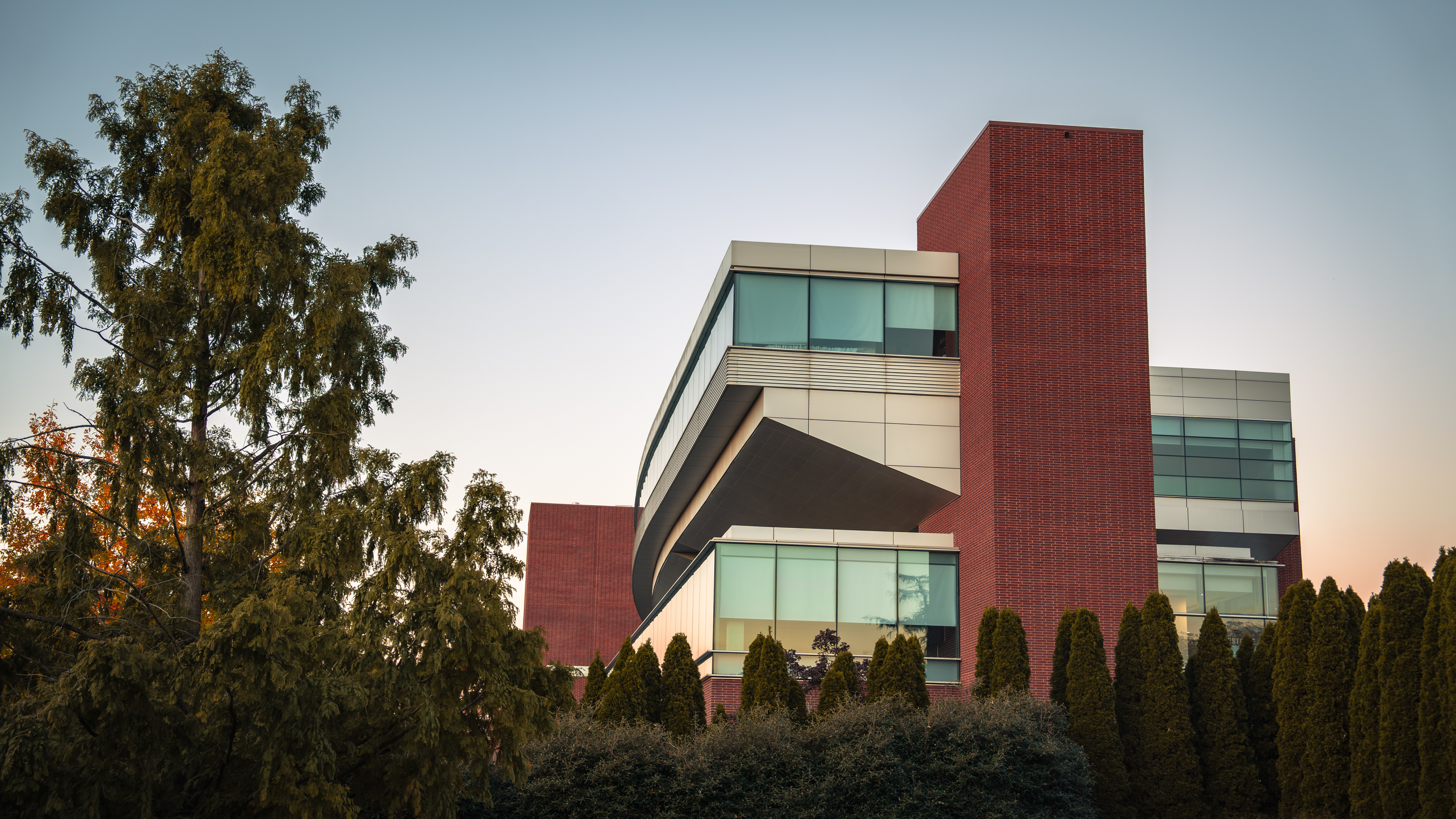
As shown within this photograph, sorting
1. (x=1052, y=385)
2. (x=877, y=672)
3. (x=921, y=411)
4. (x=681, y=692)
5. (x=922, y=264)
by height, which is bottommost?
(x=681, y=692)

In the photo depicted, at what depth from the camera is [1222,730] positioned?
67.4 feet

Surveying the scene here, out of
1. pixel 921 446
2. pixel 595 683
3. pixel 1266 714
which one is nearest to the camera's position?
pixel 1266 714

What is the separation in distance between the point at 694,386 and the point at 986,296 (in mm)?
10587

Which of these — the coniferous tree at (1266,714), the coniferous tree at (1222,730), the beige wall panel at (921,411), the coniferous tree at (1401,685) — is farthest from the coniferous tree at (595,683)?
the coniferous tree at (1401,685)

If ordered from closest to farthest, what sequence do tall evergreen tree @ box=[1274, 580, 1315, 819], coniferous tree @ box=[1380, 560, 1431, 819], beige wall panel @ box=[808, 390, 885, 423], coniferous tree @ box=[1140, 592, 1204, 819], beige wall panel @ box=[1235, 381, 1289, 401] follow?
coniferous tree @ box=[1380, 560, 1431, 819] < tall evergreen tree @ box=[1274, 580, 1315, 819] < coniferous tree @ box=[1140, 592, 1204, 819] < beige wall panel @ box=[808, 390, 885, 423] < beige wall panel @ box=[1235, 381, 1289, 401]

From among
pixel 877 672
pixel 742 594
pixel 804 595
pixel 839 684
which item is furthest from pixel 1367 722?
pixel 742 594

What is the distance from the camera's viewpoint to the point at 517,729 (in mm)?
13203

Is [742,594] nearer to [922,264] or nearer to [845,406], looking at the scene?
[845,406]

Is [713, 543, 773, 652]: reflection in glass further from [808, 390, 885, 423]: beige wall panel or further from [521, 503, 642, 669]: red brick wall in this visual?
[521, 503, 642, 669]: red brick wall

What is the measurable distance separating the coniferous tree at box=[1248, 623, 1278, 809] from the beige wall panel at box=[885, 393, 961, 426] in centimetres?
875

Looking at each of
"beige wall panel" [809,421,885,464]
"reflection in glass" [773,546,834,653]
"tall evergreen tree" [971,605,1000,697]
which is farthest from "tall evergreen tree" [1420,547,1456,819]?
"beige wall panel" [809,421,885,464]

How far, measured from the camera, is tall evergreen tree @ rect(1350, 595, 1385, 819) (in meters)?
17.6

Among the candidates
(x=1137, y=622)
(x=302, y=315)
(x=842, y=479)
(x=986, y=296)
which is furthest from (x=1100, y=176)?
(x=302, y=315)

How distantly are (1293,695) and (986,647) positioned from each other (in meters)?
5.18
